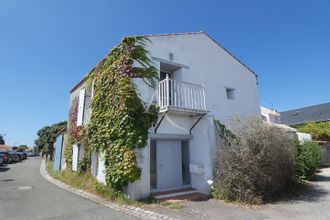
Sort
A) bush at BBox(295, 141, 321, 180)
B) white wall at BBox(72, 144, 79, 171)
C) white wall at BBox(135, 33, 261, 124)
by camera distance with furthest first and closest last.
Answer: white wall at BBox(72, 144, 79, 171)
bush at BBox(295, 141, 321, 180)
white wall at BBox(135, 33, 261, 124)

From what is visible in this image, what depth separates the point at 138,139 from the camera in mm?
8977

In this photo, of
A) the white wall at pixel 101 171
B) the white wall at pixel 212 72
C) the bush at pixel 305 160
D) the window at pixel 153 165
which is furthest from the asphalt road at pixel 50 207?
the bush at pixel 305 160

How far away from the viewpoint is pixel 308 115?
1487 inches

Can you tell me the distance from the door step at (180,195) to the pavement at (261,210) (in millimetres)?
583

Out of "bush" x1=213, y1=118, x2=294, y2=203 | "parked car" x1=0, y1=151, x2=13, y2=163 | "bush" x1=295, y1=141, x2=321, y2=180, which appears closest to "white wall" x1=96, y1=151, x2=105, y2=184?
"bush" x1=213, y1=118, x2=294, y2=203

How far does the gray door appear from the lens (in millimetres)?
10242

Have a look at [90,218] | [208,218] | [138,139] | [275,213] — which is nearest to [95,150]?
[138,139]

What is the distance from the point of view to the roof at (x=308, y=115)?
3533cm

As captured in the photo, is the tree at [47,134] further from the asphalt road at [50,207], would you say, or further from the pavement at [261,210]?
the pavement at [261,210]

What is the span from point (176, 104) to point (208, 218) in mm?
5344

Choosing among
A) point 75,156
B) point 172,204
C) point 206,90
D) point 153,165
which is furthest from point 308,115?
point 75,156

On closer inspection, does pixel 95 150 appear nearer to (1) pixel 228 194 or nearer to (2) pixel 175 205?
(2) pixel 175 205

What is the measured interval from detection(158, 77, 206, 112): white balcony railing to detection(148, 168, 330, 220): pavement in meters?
4.06

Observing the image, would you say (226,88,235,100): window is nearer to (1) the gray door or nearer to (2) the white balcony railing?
(2) the white balcony railing
